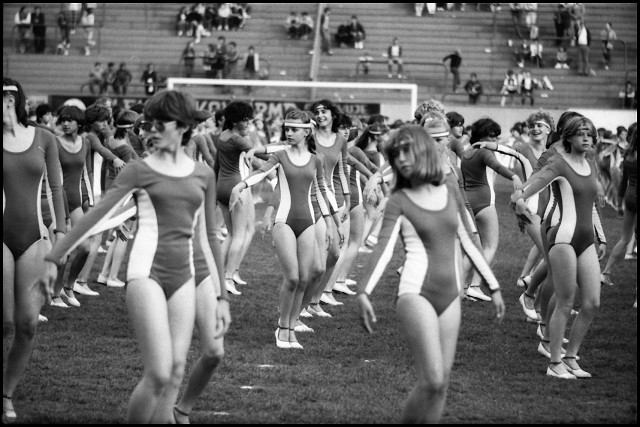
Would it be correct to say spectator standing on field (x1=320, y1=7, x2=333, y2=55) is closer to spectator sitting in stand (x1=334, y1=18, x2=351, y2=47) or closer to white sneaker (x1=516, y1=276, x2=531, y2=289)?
spectator sitting in stand (x1=334, y1=18, x2=351, y2=47)

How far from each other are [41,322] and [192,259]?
5.06 metres

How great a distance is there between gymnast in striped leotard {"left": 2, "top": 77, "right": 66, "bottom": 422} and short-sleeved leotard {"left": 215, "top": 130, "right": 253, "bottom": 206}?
565 cm

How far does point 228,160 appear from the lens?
1305 centimetres

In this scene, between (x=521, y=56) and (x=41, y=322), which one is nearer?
(x=41, y=322)

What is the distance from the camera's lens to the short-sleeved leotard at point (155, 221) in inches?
236

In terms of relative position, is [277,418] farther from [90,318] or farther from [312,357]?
[90,318]

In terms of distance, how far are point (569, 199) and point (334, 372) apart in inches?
88.4

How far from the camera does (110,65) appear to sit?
3594 centimetres

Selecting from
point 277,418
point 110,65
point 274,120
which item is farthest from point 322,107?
point 110,65

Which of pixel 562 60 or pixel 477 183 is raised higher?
pixel 477 183

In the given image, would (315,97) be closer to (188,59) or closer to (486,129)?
(188,59)

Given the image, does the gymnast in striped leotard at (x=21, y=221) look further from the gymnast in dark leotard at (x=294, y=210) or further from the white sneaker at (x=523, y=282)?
the white sneaker at (x=523, y=282)

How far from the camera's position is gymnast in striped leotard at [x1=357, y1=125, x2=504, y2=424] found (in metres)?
5.97

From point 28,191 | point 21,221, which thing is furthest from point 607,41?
point 21,221
